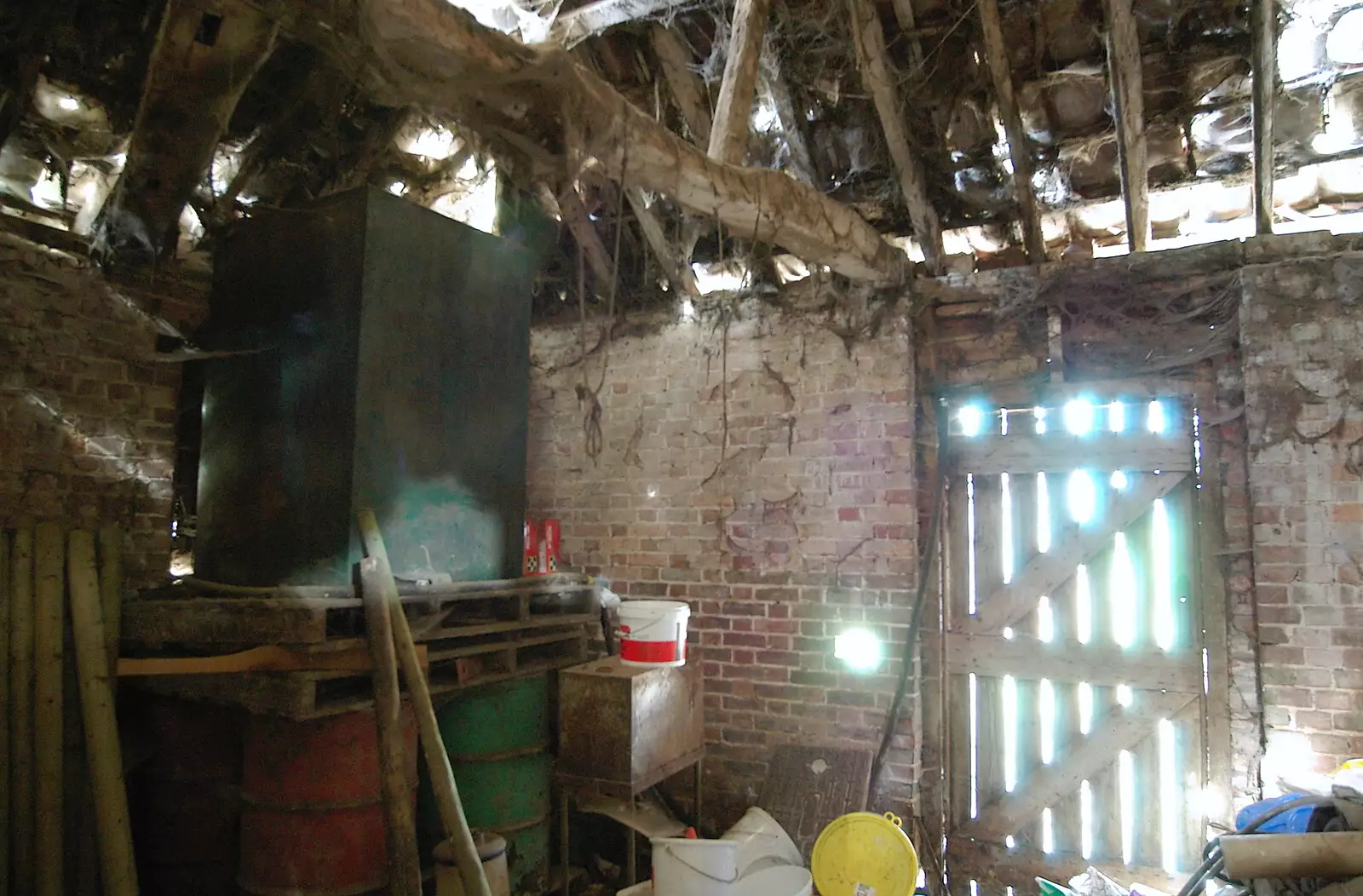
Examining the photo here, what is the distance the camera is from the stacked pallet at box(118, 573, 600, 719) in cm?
279


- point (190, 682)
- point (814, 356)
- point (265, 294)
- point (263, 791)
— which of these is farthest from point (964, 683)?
point (265, 294)

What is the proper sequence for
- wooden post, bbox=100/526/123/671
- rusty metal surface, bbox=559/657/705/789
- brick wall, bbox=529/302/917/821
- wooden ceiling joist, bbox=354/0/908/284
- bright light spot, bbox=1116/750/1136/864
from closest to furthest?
wooden ceiling joist, bbox=354/0/908/284
wooden post, bbox=100/526/123/671
rusty metal surface, bbox=559/657/705/789
bright light spot, bbox=1116/750/1136/864
brick wall, bbox=529/302/917/821

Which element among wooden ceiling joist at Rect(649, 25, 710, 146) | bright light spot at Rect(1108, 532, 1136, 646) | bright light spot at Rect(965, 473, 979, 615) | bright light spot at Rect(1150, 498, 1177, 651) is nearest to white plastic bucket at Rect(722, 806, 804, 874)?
bright light spot at Rect(965, 473, 979, 615)

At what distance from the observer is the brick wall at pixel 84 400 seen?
10.8 feet

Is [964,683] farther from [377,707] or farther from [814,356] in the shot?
[377,707]

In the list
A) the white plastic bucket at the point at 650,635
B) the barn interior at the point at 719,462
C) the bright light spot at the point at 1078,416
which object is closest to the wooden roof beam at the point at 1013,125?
the barn interior at the point at 719,462

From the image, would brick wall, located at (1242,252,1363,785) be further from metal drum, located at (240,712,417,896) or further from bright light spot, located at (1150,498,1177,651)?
metal drum, located at (240,712,417,896)

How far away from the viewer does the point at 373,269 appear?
331 centimetres

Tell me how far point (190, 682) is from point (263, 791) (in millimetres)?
460

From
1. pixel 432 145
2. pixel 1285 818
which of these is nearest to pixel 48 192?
pixel 432 145

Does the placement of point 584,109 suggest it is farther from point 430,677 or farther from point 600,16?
point 430,677

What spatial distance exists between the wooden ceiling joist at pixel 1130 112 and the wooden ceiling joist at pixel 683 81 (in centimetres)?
166

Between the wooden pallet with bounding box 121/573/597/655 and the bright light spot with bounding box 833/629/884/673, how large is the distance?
4.69ft

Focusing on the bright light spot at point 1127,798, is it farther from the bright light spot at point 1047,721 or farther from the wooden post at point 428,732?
the wooden post at point 428,732
